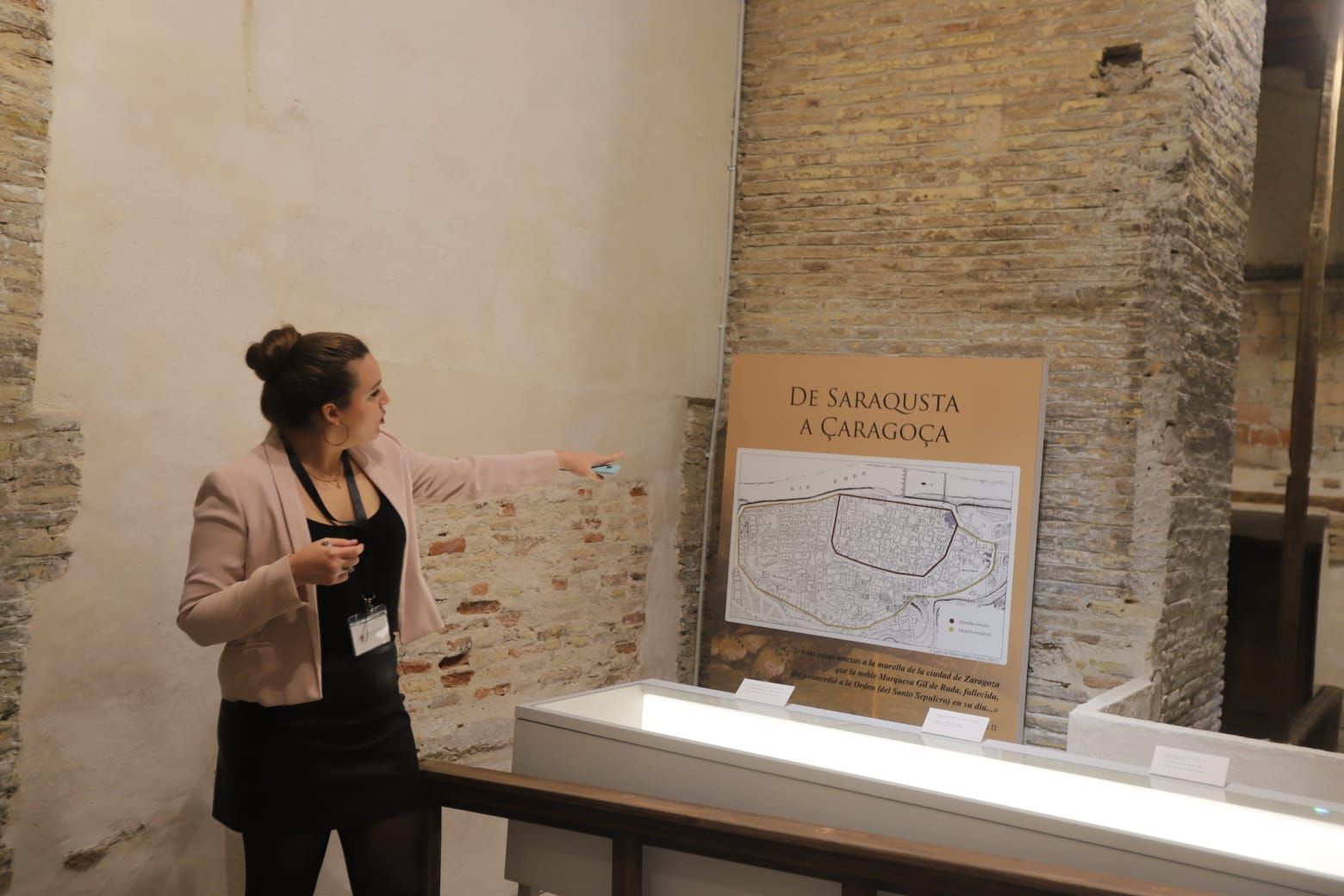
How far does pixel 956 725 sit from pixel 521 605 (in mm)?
2105

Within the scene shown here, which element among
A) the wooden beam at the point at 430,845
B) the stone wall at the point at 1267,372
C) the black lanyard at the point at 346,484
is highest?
the stone wall at the point at 1267,372

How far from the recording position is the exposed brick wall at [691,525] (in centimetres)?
523

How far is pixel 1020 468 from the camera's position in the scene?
4.50 meters

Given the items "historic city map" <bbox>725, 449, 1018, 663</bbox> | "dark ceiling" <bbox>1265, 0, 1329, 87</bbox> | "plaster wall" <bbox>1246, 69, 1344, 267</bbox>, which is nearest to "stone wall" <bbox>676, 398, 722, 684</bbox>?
"historic city map" <bbox>725, 449, 1018, 663</bbox>

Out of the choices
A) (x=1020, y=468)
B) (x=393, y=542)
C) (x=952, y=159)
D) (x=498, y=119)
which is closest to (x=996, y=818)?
(x=393, y=542)

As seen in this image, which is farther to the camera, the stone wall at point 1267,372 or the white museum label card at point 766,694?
the stone wall at point 1267,372

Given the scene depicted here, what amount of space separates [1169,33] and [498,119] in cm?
274

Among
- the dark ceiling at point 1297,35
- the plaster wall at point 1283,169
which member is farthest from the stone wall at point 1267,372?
the dark ceiling at point 1297,35

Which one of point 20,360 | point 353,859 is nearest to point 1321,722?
point 353,859

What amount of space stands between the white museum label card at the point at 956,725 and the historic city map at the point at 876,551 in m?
2.12

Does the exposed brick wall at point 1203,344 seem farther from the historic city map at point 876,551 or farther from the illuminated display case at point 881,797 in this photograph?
the illuminated display case at point 881,797

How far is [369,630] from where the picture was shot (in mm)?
2256

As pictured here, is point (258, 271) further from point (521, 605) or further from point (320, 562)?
point (521, 605)

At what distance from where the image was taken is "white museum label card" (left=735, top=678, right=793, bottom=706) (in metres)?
2.69
